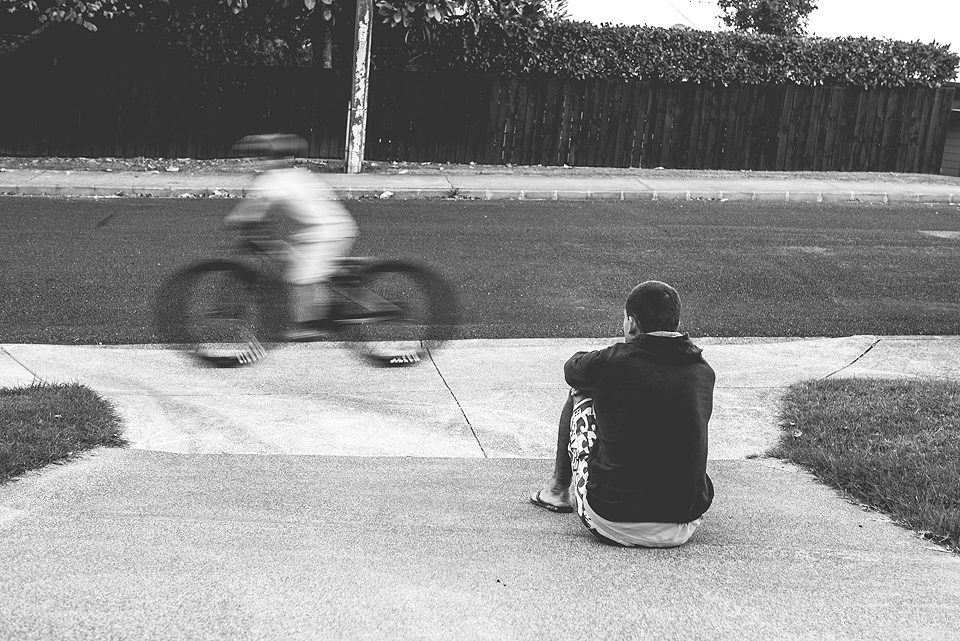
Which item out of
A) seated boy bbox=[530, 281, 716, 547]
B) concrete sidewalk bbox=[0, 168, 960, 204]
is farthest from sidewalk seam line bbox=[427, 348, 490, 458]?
concrete sidewalk bbox=[0, 168, 960, 204]

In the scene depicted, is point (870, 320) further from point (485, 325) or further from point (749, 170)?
point (749, 170)

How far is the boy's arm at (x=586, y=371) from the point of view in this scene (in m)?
4.27

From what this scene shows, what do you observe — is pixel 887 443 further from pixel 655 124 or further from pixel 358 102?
pixel 655 124

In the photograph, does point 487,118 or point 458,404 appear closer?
point 458,404

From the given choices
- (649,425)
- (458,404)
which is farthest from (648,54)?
(649,425)

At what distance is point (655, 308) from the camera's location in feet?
13.7

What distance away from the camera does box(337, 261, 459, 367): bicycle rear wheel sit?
6.96m

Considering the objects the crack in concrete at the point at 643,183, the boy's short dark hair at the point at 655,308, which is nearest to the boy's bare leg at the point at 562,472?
the boy's short dark hair at the point at 655,308

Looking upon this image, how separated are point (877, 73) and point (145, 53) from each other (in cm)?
1332

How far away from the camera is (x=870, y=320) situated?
9.22 m

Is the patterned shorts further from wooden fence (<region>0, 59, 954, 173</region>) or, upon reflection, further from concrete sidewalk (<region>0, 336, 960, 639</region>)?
wooden fence (<region>0, 59, 954, 173</region>)

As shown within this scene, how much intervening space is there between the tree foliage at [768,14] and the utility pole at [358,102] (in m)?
12.4

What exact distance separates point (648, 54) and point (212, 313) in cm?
1439

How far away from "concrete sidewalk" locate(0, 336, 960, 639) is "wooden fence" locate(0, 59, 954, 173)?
13.0 metres
